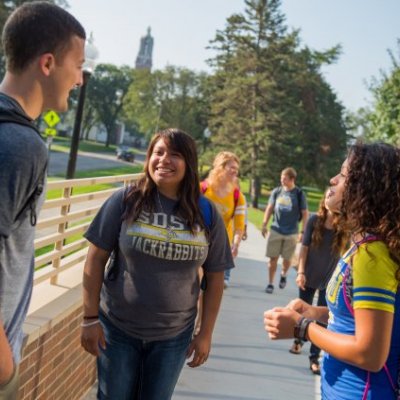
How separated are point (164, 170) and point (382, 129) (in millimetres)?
14709

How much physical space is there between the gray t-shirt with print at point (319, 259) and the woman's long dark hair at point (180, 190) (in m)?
2.81

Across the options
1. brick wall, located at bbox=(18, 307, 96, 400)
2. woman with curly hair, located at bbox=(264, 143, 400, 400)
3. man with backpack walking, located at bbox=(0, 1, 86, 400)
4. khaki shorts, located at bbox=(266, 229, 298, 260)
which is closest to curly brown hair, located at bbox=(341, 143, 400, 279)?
woman with curly hair, located at bbox=(264, 143, 400, 400)

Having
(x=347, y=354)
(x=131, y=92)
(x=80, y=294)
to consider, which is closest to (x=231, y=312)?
(x=80, y=294)

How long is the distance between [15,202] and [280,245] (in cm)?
722

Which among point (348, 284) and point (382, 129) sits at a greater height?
point (382, 129)

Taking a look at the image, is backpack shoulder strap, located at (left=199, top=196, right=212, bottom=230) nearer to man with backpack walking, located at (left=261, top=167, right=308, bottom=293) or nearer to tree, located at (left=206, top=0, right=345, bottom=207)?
man with backpack walking, located at (left=261, top=167, right=308, bottom=293)

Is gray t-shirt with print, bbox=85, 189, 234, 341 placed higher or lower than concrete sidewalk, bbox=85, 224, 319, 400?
higher

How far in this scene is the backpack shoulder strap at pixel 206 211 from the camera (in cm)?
260

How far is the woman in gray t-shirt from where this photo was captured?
242 centimetres

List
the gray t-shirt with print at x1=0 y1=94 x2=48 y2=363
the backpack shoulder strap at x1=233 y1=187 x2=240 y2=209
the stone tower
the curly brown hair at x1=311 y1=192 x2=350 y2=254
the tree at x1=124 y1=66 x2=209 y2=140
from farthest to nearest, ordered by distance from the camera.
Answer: the stone tower → the tree at x1=124 y1=66 x2=209 y2=140 → the backpack shoulder strap at x1=233 y1=187 x2=240 y2=209 → the curly brown hair at x1=311 y1=192 x2=350 y2=254 → the gray t-shirt with print at x1=0 y1=94 x2=48 y2=363

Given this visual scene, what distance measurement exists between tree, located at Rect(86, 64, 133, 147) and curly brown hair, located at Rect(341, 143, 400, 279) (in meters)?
86.7

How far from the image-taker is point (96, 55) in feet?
32.9

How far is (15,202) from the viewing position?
1235 millimetres

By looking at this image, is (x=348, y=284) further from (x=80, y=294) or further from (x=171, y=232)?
(x=80, y=294)
